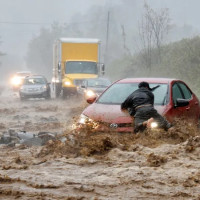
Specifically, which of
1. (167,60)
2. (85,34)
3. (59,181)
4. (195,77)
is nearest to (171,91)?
(59,181)

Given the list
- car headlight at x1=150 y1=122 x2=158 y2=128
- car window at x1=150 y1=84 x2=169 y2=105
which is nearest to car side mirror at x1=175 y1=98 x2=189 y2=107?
car window at x1=150 y1=84 x2=169 y2=105

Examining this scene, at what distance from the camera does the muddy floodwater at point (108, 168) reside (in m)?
6.16

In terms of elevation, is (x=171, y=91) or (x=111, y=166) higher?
(x=171, y=91)

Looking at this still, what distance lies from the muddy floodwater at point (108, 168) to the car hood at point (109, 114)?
34 cm

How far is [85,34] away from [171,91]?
8770cm

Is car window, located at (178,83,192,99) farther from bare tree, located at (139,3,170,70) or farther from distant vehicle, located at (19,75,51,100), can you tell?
bare tree, located at (139,3,170,70)

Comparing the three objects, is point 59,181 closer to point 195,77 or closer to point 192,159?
point 192,159

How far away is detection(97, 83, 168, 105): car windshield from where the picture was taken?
1025cm

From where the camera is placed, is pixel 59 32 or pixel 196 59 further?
pixel 59 32

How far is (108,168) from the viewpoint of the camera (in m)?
7.35

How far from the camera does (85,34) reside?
319ft

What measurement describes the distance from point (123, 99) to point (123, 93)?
10.7 inches

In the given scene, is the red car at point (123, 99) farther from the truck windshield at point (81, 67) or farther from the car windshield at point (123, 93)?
the truck windshield at point (81, 67)

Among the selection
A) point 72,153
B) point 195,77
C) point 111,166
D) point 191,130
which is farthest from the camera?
point 195,77
